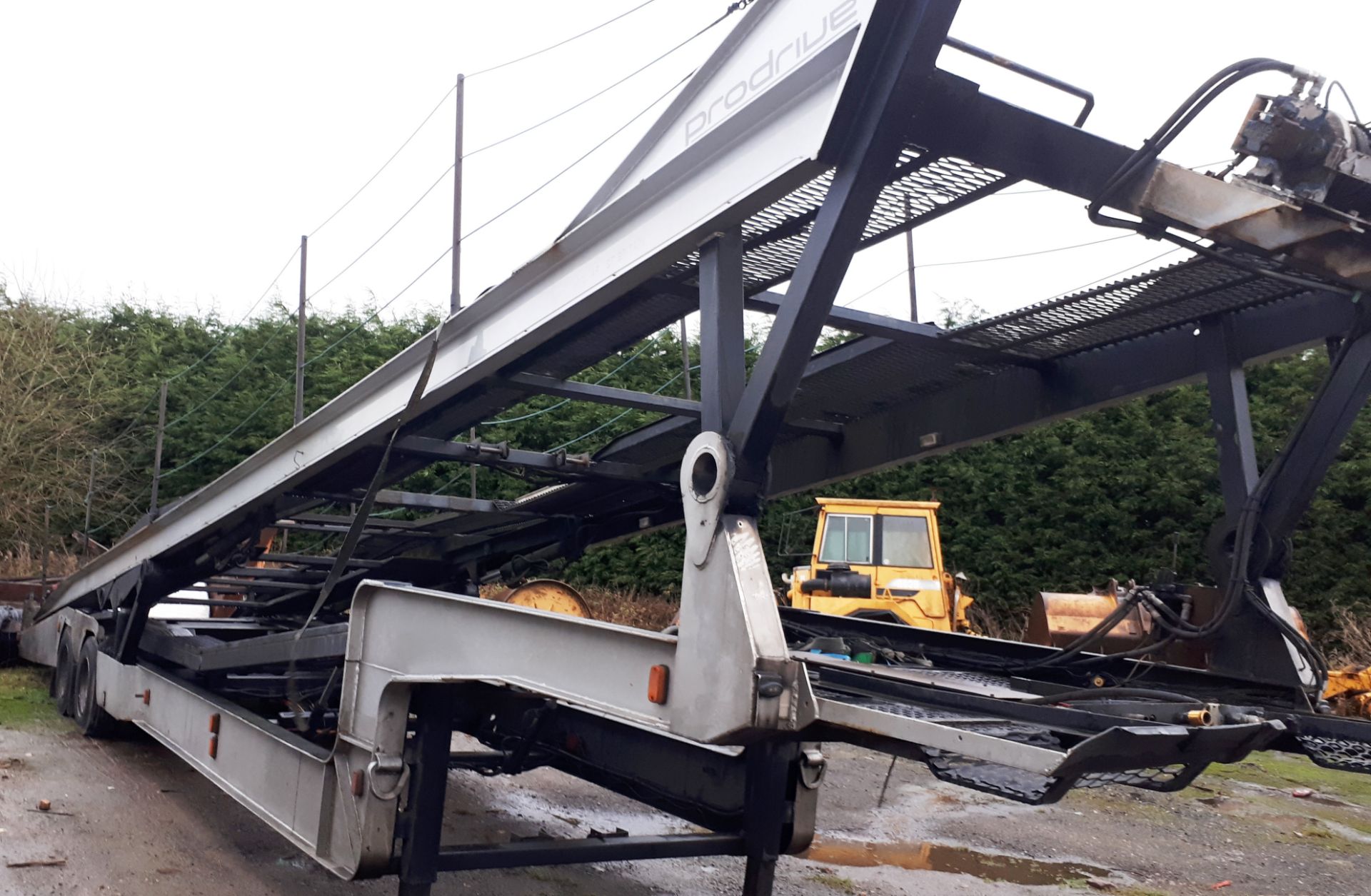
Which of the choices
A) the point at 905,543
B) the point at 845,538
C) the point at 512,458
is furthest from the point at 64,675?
the point at 905,543

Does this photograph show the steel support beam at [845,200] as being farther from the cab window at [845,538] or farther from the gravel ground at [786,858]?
the cab window at [845,538]

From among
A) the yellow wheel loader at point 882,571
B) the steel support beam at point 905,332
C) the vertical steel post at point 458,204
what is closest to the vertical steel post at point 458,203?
the vertical steel post at point 458,204

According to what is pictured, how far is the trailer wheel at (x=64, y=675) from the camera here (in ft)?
27.7

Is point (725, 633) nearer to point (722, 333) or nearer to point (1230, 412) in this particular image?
point (722, 333)

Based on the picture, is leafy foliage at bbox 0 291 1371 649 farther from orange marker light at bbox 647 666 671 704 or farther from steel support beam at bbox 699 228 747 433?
orange marker light at bbox 647 666 671 704

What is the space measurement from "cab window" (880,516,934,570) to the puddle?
580 cm

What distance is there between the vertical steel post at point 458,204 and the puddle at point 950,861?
3.43 metres

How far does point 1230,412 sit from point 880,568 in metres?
8.53

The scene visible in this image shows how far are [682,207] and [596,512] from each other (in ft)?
11.8

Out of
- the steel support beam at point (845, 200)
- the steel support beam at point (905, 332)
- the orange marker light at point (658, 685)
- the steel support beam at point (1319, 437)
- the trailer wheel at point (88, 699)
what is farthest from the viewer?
the trailer wheel at point (88, 699)

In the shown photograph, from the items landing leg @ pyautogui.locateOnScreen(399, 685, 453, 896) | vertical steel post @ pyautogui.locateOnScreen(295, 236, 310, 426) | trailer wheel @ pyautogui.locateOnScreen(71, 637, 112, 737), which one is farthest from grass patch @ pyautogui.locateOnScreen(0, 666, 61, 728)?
landing leg @ pyautogui.locateOnScreen(399, 685, 453, 896)

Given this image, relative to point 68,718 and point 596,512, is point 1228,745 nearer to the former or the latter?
point 596,512

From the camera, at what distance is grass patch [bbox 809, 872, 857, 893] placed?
17.8ft

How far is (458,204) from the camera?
5352 millimetres
